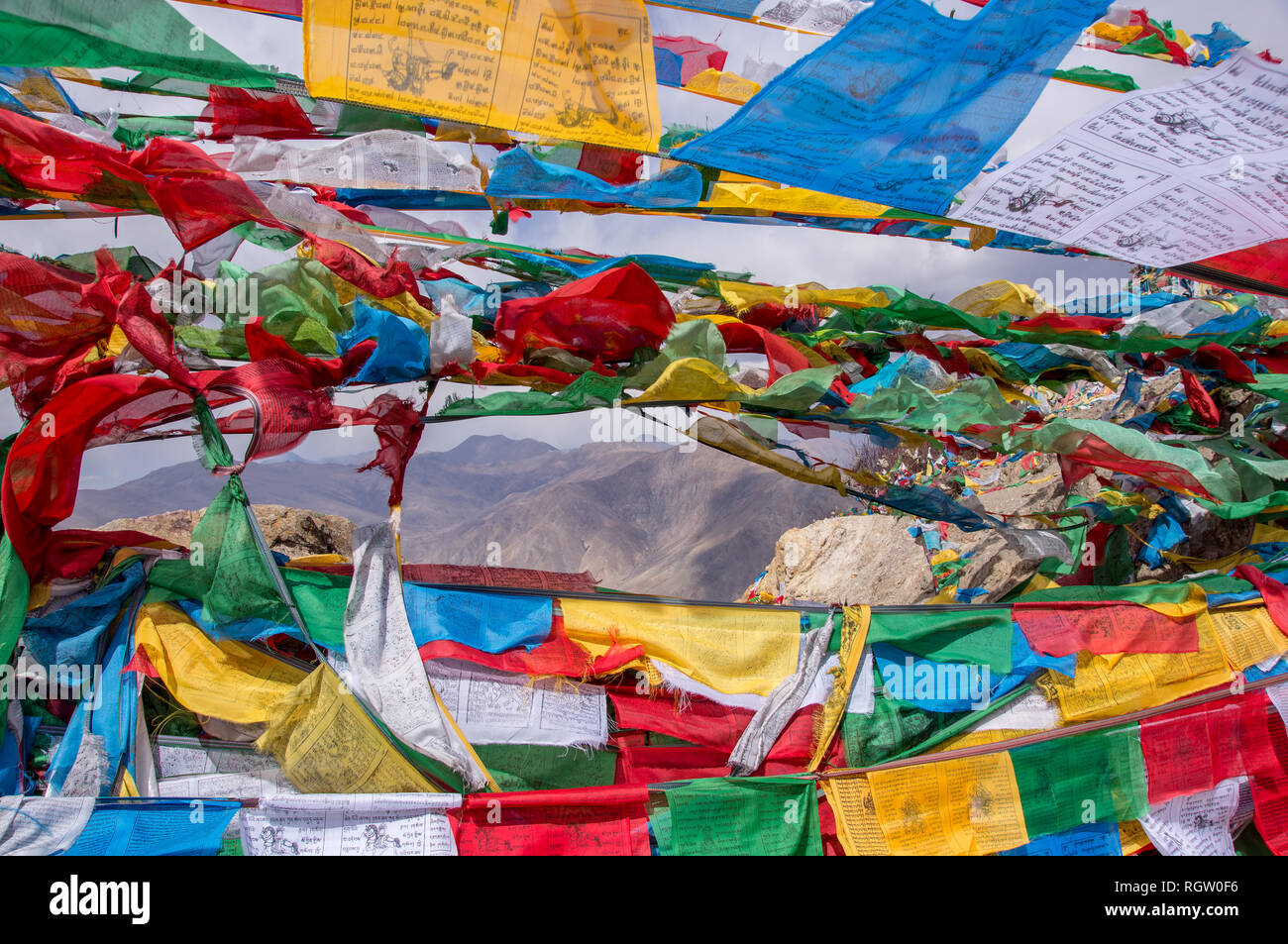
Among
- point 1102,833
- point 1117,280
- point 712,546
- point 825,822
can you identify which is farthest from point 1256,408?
point 712,546

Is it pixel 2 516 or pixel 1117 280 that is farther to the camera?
pixel 1117 280

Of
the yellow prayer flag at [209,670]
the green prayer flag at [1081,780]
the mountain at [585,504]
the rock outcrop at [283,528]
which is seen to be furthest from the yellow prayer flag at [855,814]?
the mountain at [585,504]

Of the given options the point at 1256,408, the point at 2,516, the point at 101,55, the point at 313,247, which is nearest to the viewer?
the point at 101,55

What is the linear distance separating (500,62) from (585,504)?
A: 8955mm

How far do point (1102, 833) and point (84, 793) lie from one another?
3049 mm

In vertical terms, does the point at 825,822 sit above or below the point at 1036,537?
below

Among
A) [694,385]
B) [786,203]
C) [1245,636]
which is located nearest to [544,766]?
[694,385]

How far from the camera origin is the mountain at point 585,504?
337 inches

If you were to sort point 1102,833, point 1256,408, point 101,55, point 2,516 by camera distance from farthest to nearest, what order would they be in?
point 1256,408, point 1102,833, point 2,516, point 101,55

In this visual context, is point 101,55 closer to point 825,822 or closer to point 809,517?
point 825,822

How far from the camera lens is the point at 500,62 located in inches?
59.9

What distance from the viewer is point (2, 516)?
1.90 meters

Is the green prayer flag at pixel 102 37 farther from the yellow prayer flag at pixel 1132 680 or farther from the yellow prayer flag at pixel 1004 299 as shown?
the yellow prayer flag at pixel 1132 680

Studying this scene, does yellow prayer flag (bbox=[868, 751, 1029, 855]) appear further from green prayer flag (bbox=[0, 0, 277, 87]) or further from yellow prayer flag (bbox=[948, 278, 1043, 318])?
green prayer flag (bbox=[0, 0, 277, 87])
